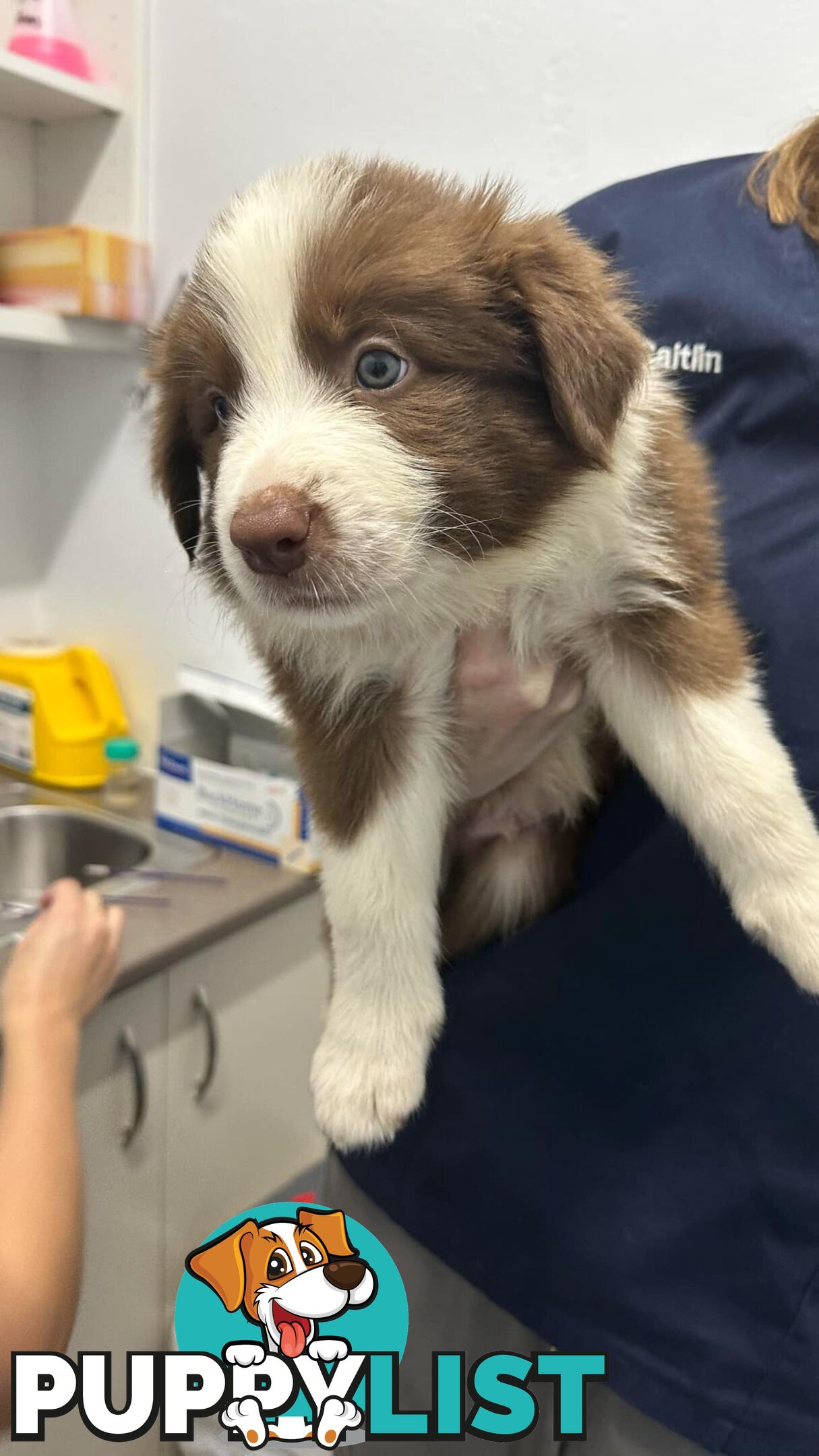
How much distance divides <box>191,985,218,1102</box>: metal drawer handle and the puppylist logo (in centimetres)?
98

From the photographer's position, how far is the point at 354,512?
944mm

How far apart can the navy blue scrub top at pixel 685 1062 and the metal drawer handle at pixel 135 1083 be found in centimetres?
94

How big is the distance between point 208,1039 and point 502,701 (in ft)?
4.68

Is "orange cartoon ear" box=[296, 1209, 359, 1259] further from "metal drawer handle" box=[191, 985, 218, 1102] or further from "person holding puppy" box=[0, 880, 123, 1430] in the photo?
"metal drawer handle" box=[191, 985, 218, 1102]

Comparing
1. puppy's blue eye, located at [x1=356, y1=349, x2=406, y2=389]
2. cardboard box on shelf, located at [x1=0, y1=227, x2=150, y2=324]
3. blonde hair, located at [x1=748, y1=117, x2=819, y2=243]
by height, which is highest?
cardboard box on shelf, located at [x1=0, y1=227, x2=150, y2=324]

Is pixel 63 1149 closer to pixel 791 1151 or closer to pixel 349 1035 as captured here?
pixel 349 1035

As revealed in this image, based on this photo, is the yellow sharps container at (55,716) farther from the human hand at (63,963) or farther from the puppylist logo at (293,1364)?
the puppylist logo at (293,1364)

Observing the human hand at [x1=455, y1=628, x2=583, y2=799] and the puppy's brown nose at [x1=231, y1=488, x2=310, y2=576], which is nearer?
the puppy's brown nose at [x1=231, y1=488, x2=310, y2=576]

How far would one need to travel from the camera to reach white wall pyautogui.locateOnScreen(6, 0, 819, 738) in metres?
1.89

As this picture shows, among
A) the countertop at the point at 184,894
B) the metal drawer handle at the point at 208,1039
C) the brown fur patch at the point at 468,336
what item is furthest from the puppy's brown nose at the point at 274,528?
the metal drawer handle at the point at 208,1039

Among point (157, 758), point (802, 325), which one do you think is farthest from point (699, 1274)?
point (157, 758)

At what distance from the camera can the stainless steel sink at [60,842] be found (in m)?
2.62

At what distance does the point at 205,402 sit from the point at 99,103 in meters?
1.89

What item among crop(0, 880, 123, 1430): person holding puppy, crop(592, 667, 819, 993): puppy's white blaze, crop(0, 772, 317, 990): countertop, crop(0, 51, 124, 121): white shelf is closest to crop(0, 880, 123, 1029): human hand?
crop(0, 880, 123, 1430): person holding puppy
